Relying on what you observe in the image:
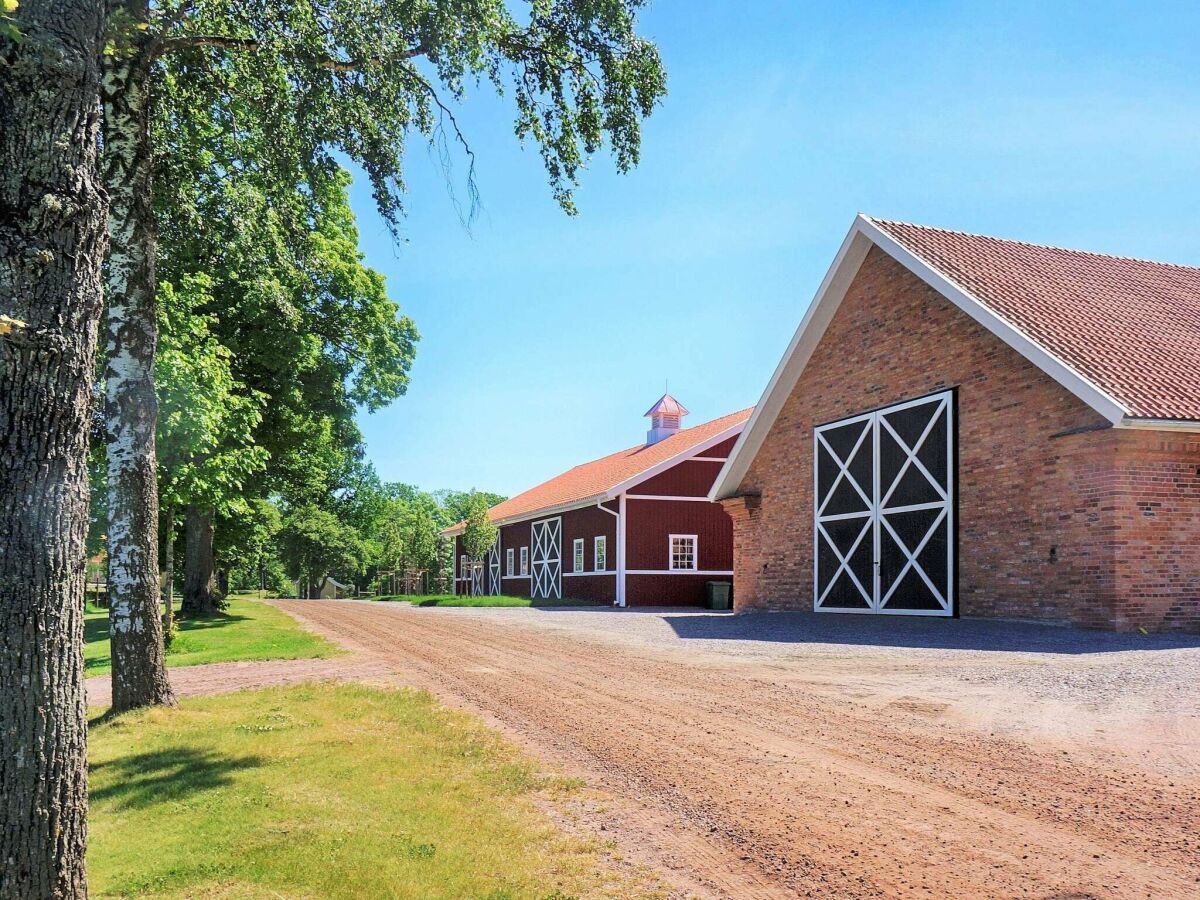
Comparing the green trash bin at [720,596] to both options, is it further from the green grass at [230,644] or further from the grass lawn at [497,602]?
the green grass at [230,644]

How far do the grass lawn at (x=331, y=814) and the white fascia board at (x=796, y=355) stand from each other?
42.4 feet

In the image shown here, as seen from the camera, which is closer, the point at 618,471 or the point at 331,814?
the point at 331,814

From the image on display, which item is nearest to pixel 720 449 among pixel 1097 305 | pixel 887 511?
pixel 887 511

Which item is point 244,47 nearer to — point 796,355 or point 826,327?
point 826,327

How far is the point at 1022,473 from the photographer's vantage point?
1300cm

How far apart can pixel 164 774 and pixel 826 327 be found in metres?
15.1

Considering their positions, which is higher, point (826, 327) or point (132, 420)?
point (826, 327)

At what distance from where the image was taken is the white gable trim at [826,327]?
38.4ft

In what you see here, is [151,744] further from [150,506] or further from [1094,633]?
[1094,633]

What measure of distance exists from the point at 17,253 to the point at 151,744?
479 cm

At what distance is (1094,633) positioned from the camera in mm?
11430

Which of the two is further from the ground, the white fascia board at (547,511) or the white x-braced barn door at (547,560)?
the white fascia board at (547,511)

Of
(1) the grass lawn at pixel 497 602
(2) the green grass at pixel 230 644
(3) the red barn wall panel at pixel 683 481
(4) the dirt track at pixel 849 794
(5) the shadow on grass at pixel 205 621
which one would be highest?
(3) the red barn wall panel at pixel 683 481

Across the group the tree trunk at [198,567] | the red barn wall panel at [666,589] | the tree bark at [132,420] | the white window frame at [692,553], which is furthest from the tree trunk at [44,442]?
the white window frame at [692,553]
